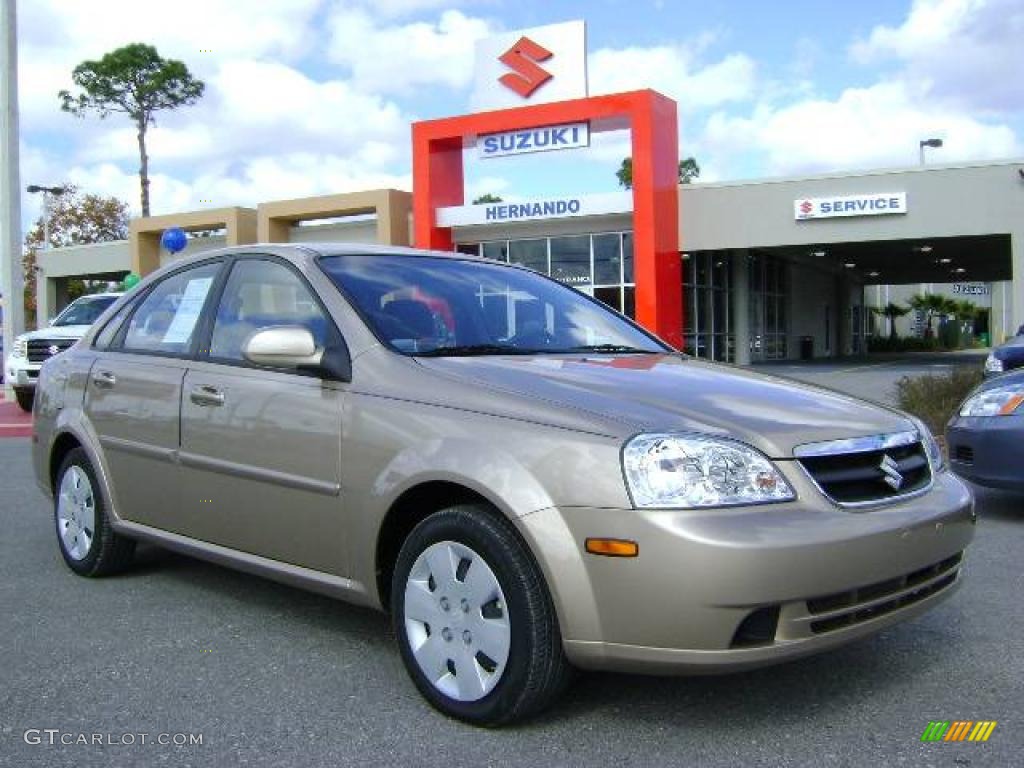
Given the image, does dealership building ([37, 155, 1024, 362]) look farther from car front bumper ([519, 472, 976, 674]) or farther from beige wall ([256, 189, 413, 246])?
car front bumper ([519, 472, 976, 674])

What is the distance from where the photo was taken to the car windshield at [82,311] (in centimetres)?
1634

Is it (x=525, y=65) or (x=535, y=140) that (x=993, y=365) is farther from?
(x=525, y=65)

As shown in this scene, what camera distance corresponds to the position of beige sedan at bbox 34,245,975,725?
9.50ft

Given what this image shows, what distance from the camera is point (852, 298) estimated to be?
46344 mm

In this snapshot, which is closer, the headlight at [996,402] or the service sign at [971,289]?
the headlight at [996,402]

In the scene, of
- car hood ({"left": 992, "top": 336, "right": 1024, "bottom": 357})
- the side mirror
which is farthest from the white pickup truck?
the side mirror

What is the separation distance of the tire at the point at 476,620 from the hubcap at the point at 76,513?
2.39m

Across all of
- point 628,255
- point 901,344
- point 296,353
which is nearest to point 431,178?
point 628,255

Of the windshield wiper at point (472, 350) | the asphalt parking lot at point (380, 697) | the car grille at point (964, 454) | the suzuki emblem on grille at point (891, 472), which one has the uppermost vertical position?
the windshield wiper at point (472, 350)

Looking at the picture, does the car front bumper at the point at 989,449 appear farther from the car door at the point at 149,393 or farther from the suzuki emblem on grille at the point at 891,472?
the car door at the point at 149,393

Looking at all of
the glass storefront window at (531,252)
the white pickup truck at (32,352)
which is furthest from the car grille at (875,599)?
the glass storefront window at (531,252)

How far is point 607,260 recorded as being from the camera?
86.8 feet

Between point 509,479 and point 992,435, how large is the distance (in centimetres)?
421

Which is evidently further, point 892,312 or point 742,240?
point 892,312
